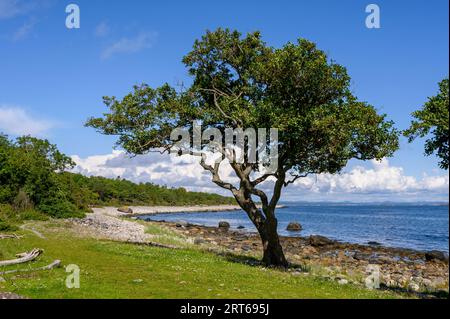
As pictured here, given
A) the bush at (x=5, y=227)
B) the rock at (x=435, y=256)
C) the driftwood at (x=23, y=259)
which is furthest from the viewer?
the rock at (x=435, y=256)

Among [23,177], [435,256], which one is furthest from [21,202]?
[435,256]

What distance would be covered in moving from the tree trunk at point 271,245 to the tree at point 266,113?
73 mm

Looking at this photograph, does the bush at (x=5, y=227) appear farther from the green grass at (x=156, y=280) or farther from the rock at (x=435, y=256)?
the rock at (x=435, y=256)

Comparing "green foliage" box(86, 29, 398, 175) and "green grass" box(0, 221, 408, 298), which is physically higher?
"green foliage" box(86, 29, 398, 175)

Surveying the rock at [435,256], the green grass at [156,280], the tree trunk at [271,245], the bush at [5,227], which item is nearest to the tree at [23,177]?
the bush at [5,227]

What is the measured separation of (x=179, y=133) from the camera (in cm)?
3238

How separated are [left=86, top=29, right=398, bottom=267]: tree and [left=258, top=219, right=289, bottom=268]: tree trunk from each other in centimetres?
7

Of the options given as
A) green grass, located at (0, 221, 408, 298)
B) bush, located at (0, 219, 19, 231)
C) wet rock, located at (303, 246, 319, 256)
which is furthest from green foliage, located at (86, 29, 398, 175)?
wet rock, located at (303, 246, 319, 256)

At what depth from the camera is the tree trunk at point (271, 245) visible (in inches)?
1232

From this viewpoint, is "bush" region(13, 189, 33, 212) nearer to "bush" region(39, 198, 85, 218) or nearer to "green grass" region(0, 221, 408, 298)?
"bush" region(39, 198, 85, 218)

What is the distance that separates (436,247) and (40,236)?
57.6 m

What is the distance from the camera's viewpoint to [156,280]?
68.0 ft

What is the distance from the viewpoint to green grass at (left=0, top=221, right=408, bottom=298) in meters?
17.7
